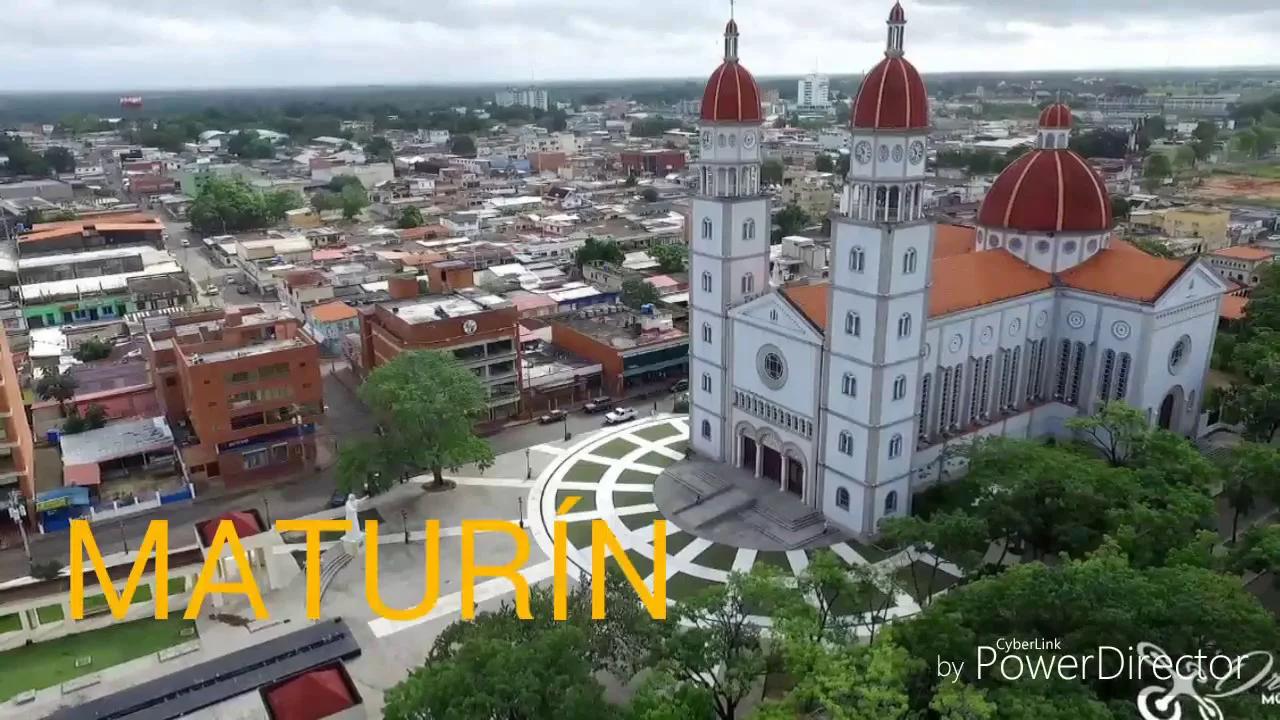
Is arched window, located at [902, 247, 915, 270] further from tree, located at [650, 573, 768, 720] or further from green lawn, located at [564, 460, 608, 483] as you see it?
green lawn, located at [564, 460, 608, 483]

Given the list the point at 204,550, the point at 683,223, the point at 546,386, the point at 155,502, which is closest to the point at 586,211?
the point at 683,223

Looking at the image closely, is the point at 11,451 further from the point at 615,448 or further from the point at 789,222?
the point at 789,222

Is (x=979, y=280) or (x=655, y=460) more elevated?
(x=979, y=280)

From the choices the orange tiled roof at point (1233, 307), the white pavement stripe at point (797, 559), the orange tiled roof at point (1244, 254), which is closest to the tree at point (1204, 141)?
the orange tiled roof at point (1244, 254)

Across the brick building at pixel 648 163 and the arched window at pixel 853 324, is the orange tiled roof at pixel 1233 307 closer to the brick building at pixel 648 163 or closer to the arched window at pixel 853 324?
the arched window at pixel 853 324

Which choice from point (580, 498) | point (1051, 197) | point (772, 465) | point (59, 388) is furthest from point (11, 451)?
point (1051, 197)

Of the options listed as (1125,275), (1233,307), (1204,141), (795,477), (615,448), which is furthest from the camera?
(1204,141)

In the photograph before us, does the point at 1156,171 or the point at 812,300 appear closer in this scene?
the point at 812,300

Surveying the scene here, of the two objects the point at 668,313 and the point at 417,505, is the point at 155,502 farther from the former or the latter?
the point at 668,313
